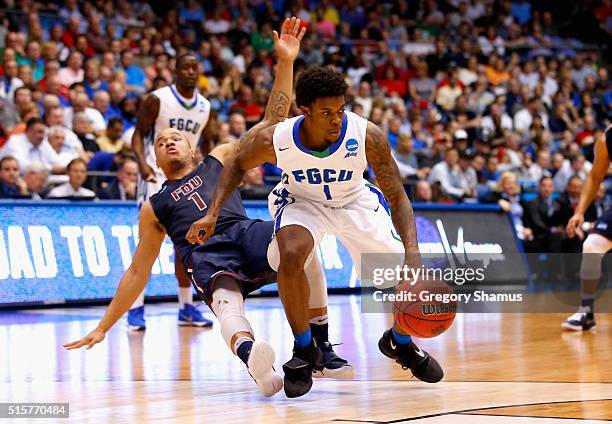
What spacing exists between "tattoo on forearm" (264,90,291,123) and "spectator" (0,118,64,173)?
245 inches

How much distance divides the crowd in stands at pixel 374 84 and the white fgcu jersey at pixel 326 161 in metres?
4.28

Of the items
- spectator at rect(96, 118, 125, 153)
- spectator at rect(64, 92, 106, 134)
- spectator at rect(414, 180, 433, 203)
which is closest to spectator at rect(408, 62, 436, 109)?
spectator at rect(414, 180, 433, 203)

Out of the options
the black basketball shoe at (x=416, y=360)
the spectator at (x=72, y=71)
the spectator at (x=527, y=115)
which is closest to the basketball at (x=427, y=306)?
the black basketball shoe at (x=416, y=360)

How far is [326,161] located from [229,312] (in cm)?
101

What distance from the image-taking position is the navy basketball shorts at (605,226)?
9.13m

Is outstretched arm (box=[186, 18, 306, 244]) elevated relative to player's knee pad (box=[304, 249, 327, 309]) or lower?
elevated

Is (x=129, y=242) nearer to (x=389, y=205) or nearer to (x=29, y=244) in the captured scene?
(x=29, y=244)

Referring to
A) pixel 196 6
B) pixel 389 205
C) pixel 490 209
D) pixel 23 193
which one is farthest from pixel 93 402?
pixel 196 6

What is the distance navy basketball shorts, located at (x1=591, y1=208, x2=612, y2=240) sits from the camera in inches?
360

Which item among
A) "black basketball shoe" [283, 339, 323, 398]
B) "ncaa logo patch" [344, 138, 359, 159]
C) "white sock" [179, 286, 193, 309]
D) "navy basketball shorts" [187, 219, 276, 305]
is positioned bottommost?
"white sock" [179, 286, 193, 309]

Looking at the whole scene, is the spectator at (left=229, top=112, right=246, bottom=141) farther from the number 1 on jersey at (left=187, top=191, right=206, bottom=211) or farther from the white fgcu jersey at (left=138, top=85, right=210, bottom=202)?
the number 1 on jersey at (left=187, top=191, right=206, bottom=211)

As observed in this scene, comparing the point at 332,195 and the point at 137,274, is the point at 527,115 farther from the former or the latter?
the point at 137,274

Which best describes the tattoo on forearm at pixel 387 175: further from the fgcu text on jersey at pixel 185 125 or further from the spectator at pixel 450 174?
the spectator at pixel 450 174

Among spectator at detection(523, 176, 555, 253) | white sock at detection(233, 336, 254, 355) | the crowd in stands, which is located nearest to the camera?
white sock at detection(233, 336, 254, 355)
